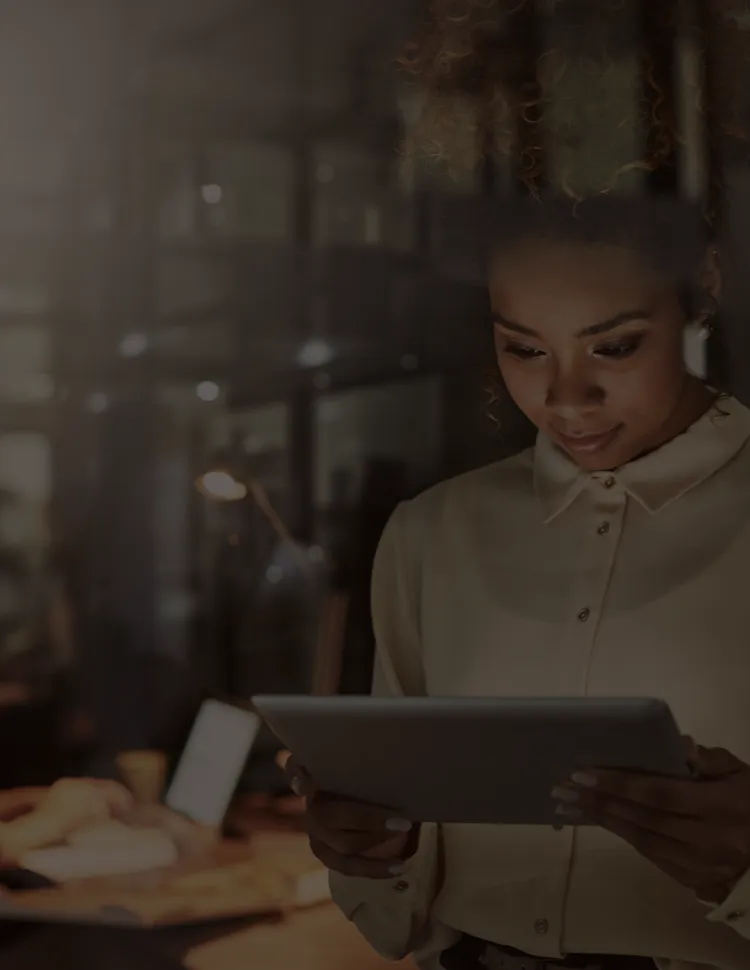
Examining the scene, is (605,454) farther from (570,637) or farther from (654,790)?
(654,790)

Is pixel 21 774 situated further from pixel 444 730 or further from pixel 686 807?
pixel 686 807

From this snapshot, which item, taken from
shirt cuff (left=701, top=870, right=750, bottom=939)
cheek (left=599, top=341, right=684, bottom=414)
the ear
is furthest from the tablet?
the ear

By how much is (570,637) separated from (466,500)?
0.21 metres

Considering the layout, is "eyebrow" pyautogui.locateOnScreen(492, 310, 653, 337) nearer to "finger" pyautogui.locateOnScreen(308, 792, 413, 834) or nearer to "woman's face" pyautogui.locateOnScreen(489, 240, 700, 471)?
"woman's face" pyautogui.locateOnScreen(489, 240, 700, 471)

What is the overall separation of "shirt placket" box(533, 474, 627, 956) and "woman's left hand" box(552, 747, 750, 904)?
3.2 inches

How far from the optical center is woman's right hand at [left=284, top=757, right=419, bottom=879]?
1.36 meters

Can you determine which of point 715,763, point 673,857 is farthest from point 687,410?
point 673,857

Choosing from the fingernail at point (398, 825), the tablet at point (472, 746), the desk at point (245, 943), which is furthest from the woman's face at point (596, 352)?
the desk at point (245, 943)

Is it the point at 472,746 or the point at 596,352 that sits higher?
the point at 596,352

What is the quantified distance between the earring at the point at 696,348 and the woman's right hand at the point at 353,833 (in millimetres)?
618

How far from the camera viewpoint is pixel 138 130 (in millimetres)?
1542

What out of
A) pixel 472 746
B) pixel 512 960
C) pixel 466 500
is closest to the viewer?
pixel 472 746

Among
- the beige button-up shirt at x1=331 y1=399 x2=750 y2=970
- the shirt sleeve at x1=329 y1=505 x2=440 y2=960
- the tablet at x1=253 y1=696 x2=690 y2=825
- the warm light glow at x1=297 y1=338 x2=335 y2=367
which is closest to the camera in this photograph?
the tablet at x1=253 y1=696 x2=690 y2=825

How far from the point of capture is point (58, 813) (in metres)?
1.51
